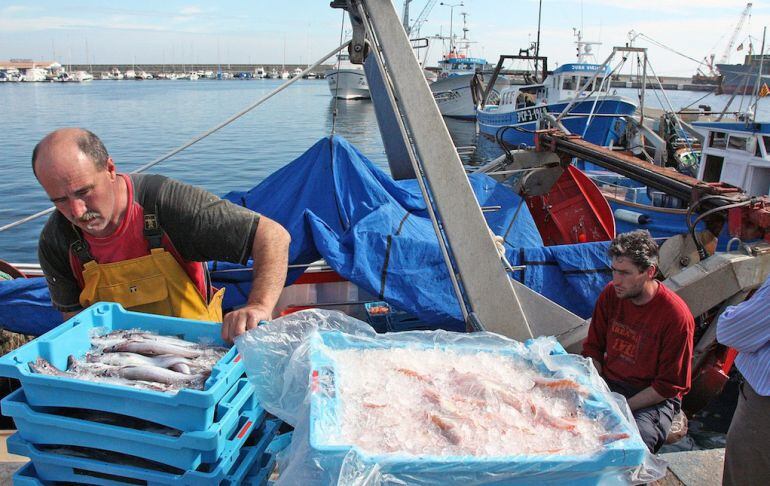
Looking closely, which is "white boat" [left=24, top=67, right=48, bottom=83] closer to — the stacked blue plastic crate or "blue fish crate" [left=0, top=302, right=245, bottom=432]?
"blue fish crate" [left=0, top=302, right=245, bottom=432]

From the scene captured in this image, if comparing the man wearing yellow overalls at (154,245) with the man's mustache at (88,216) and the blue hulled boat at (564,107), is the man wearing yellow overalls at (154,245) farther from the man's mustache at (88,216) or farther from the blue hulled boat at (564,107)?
the blue hulled boat at (564,107)

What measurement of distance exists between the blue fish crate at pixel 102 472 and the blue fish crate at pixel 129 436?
0.03 metres

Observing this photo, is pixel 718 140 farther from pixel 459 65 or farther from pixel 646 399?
pixel 459 65

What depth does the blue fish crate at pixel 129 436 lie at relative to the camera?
5.47ft

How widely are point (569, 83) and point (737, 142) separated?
16365 mm

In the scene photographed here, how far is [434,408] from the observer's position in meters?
1.79

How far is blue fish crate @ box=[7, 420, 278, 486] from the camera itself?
5.62ft

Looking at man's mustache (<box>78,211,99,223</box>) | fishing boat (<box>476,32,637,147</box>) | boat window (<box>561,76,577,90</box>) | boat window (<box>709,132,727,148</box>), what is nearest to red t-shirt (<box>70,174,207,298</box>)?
man's mustache (<box>78,211,99,223</box>)

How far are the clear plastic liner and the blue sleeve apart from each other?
102 cm

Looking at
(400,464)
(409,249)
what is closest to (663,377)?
(409,249)

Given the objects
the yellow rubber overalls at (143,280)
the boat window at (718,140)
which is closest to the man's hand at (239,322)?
the yellow rubber overalls at (143,280)

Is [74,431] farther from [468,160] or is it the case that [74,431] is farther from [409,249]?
[468,160]

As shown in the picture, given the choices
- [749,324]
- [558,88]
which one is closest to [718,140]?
[749,324]

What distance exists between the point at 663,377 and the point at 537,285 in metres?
1.46
